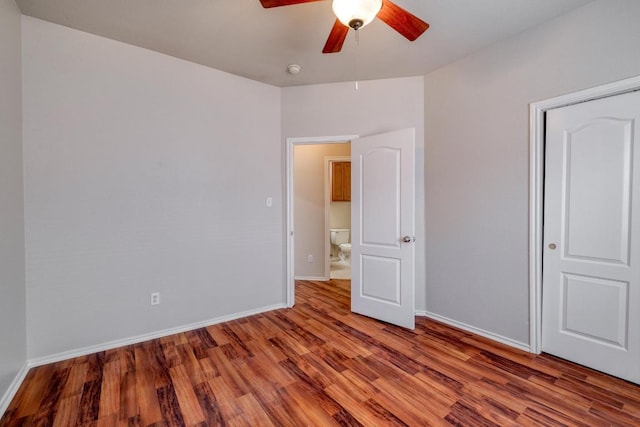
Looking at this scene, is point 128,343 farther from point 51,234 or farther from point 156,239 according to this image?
point 51,234

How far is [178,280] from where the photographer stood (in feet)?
8.99

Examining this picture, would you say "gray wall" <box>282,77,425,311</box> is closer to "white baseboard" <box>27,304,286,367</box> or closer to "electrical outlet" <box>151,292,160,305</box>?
"white baseboard" <box>27,304,286,367</box>

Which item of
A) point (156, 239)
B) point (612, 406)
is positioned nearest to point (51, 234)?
point (156, 239)

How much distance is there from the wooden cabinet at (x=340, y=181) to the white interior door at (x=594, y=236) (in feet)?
10.2

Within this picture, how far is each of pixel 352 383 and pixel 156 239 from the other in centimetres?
205

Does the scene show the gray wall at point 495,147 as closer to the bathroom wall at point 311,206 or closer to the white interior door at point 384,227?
the white interior door at point 384,227

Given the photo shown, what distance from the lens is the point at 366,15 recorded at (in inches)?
57.1

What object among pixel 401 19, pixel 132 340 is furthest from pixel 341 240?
pixel 401 19

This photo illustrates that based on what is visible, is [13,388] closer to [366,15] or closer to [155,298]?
[155,298]

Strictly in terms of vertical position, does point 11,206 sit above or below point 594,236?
above

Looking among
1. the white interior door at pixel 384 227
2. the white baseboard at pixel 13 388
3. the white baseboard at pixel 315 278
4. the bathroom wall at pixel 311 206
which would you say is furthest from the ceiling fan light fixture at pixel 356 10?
the white baseboard at pixel 315 278

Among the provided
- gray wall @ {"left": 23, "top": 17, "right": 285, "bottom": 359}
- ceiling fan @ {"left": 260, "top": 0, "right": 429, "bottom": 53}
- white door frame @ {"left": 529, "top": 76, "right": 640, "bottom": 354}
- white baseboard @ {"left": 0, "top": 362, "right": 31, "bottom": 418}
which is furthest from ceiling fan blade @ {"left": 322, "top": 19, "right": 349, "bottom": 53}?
white baseboard @ {"left": 0, "top": 362, "right": 31, "bottom": 418}

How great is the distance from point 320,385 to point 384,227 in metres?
1.59

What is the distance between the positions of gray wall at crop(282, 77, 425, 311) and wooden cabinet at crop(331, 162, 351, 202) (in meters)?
1.73
